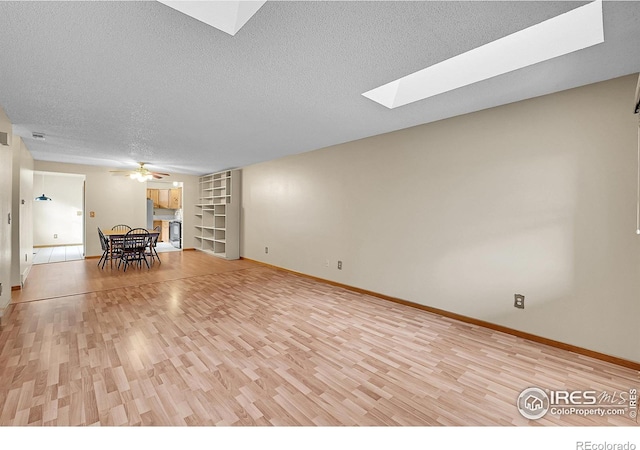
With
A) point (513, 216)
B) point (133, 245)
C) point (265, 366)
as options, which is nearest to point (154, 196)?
point (133, 245)

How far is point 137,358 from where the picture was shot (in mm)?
2186

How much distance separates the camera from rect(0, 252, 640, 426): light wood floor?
5.29 ft

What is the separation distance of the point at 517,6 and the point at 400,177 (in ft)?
7.39

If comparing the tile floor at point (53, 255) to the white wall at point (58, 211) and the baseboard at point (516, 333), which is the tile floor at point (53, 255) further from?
the baseboard at point (516, 333)

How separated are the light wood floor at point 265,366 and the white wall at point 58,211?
6.73m

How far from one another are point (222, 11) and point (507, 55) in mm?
2126

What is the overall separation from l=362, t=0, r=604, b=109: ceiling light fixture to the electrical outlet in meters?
2.08

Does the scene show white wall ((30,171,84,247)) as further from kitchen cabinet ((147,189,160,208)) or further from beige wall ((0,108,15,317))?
beige wall ((0,108,15,317))

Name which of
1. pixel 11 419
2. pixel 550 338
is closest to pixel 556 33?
pixel 550 338

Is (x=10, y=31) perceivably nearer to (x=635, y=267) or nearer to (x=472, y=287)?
(x=472, y=287)

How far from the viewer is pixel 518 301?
2699 millimetres

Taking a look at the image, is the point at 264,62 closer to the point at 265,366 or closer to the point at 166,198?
the point at 265,366

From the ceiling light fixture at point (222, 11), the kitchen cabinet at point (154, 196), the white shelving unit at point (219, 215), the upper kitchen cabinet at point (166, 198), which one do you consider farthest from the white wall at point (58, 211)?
the ceiling light fixture at point (222, 11)

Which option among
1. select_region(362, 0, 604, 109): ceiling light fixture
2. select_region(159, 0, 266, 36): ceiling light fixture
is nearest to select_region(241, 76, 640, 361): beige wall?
select_region(362, 0, 604, 109): ceiling light fixture
